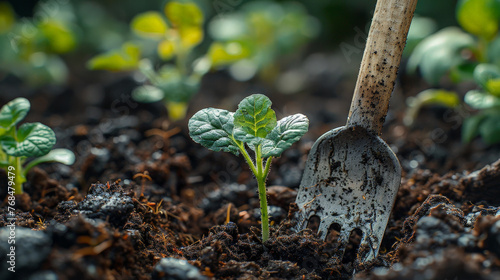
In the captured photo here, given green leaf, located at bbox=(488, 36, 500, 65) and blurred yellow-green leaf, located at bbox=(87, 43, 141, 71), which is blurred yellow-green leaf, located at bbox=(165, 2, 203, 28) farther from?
green leaf, located at bbox=(488, 36, 500, 65)

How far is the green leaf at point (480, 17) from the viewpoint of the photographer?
210 centimetres

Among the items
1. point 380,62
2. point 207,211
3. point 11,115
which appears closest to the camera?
point 380,62

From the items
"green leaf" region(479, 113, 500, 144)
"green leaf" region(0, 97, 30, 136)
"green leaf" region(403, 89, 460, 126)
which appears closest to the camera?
"green leaf" region(0, 97, 30, 136)

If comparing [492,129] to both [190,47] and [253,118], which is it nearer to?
[253,118]

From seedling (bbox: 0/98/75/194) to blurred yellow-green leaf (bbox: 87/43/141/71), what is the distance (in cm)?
85

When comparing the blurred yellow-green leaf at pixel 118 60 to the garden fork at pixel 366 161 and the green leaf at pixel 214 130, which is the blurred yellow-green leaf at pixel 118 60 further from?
the garden fork at pixel 366 161

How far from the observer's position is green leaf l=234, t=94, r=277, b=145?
1243mm

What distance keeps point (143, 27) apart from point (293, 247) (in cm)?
165

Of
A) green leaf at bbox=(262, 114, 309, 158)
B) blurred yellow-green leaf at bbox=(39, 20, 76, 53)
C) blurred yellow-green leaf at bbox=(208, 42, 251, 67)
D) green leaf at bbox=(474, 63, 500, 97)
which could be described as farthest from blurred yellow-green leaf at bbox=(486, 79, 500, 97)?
blurred yellow-green leaf at bbox=(39, 20, 76, 53)

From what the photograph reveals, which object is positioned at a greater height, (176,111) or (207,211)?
(176,111)

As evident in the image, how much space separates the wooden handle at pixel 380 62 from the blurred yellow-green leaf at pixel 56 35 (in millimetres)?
2215

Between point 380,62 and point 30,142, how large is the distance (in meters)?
1.17

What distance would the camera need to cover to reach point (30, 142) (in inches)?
55.9

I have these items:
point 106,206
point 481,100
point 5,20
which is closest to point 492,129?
point 481,100
